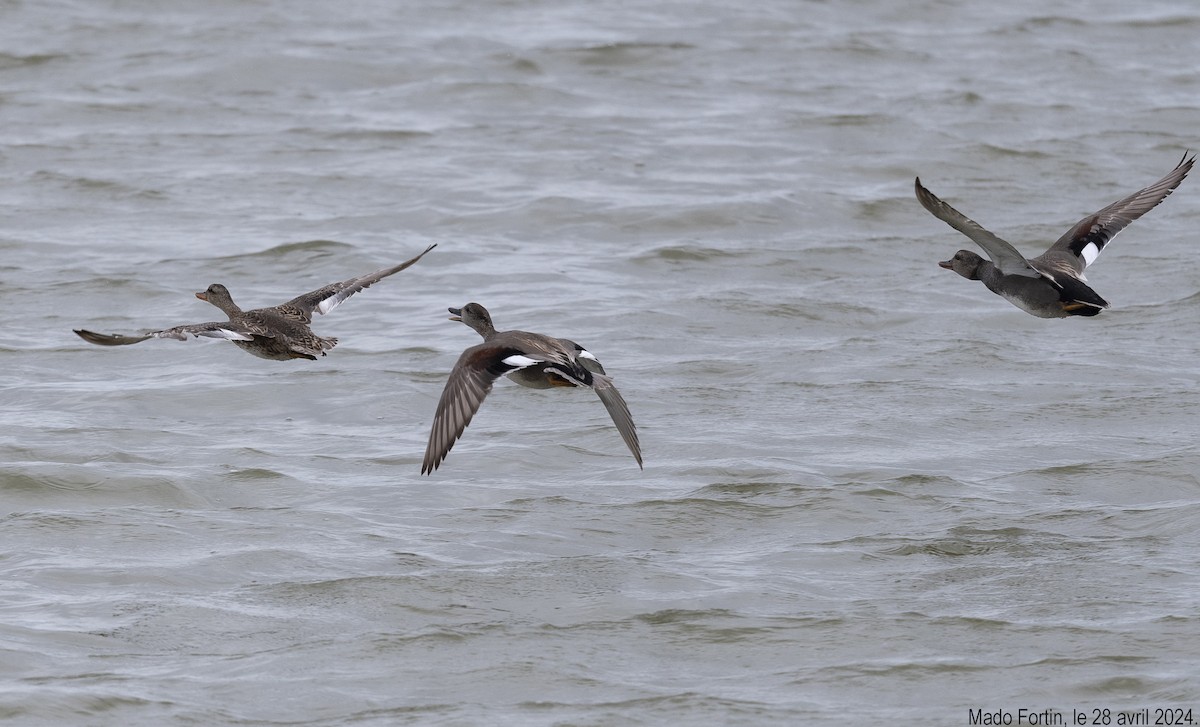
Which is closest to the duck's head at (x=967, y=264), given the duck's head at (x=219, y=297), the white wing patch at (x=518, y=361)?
the white wing patch at (x=518, y=361)

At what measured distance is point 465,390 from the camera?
8.92 metres

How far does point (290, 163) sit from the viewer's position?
17906 millimetres

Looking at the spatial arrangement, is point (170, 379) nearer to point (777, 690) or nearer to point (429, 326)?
point (429, 326)

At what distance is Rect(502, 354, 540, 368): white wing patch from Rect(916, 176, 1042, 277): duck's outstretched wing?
84.9 inches

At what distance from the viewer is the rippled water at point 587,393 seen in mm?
7891

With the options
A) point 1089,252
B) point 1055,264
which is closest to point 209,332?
point 1055,264

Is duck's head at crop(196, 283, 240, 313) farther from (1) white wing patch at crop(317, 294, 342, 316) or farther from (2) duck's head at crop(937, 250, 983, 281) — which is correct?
(2) duck's head at crop(937, 250, 983, 281)

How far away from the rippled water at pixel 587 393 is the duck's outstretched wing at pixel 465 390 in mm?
685

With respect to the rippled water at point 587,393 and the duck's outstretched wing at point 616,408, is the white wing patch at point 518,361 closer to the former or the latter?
the duck's outstretched wing at point 616,408

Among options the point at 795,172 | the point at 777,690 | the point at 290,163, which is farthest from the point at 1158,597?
the point at 290,163

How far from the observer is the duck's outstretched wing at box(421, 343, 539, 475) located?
8609 mm

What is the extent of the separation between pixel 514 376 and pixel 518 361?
17.9 inches

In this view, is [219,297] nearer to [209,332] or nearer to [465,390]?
[209,332]

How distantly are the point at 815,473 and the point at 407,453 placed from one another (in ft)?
8.21
